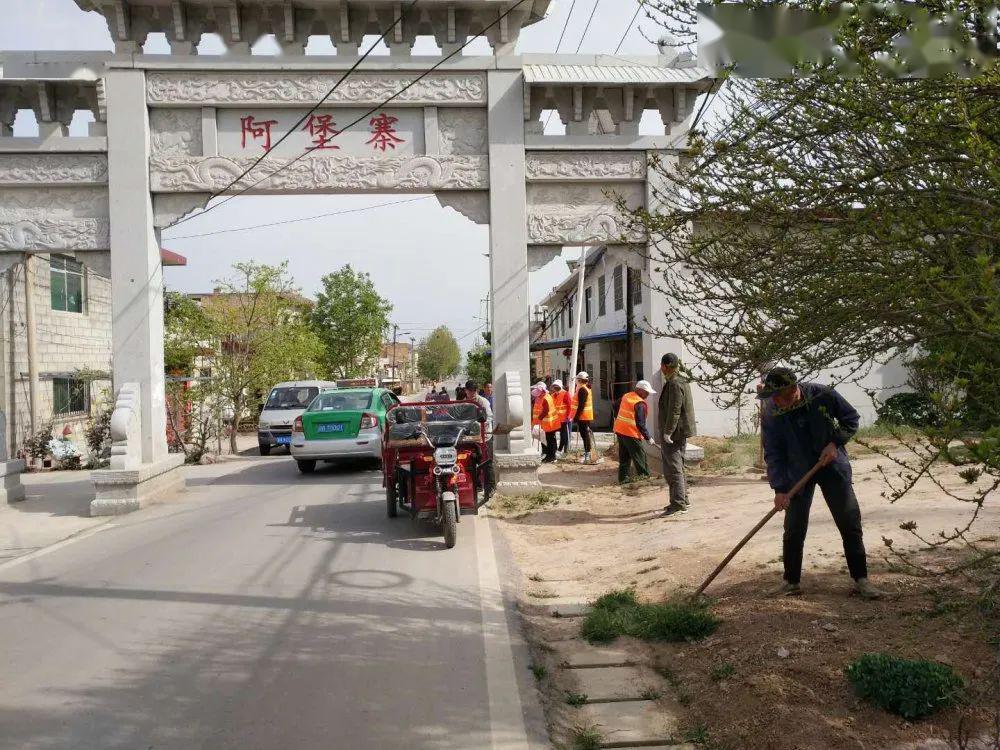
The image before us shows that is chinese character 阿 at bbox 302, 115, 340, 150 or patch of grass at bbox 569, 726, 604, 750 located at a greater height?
chinese character 阿 at bbox 302, 115, 340, 150

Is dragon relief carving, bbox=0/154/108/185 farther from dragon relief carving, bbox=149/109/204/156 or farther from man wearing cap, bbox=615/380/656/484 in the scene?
man wearing cap, bbox=615/380/656/484

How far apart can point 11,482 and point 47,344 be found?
801cm

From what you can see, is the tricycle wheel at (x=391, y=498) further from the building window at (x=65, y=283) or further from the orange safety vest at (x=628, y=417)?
the building window at (x=65, y=283)

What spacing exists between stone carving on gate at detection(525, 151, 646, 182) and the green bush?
9.67 m

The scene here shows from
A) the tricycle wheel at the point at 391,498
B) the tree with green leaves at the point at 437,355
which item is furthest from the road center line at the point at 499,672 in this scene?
the tree with green leaves at the point at 437,355

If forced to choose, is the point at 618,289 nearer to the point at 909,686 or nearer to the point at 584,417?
the point at 584,417

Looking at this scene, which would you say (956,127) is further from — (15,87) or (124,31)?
(15,87)

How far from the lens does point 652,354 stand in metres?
13.2

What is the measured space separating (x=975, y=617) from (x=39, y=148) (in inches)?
515

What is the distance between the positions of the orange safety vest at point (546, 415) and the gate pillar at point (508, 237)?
6.99ft

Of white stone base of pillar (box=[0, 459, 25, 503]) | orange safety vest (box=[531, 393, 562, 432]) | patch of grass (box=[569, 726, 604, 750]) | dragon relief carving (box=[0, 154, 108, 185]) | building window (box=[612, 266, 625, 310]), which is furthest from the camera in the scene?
building window (box=[612, 266, 625, 310])

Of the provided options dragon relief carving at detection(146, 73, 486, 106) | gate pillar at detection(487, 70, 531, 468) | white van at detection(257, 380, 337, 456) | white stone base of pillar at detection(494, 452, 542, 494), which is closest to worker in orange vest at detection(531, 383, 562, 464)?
gate pillar at detection(487, 70, 531, 468)

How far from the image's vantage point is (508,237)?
12688 mm

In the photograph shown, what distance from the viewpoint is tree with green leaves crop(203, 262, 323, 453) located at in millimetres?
21703
